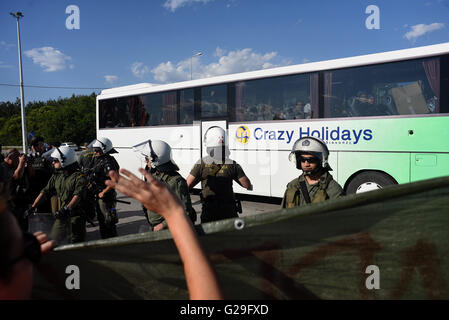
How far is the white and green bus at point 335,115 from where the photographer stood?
6.47m

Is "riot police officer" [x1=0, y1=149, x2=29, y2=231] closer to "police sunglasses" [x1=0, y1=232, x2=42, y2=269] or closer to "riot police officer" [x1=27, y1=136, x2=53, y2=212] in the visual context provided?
"riot police officer" [x1=27, y1=136, x2=53, y2=212]

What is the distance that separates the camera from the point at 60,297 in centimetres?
149

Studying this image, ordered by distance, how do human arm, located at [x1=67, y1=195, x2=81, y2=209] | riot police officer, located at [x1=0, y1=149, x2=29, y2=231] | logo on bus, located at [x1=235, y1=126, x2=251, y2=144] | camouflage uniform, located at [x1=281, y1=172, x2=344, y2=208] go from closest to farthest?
camouflage uniform, located at [x1=281, y1=172, x2=344, y2=208] < human arm, located at [x1=67, y1=195, x2=81, y2=209] < riot police officer, located at [x1=0, y1=149, x2=29, y2=231] < logo on bus, located at [x1=235, y1=126, x2=251, y2=144]

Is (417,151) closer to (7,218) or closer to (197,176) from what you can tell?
(197,176)

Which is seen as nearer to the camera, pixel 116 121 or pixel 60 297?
pixel 60 297

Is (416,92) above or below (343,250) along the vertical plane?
above

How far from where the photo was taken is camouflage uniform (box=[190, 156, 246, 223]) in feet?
11.9

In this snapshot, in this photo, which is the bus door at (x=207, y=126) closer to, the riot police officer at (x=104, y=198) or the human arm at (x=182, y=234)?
the riot police officer at (x=104, y=198)

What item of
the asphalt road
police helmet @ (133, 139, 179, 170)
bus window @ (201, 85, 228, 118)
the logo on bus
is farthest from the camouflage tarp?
bus window @ (201, 85, 228, 118)

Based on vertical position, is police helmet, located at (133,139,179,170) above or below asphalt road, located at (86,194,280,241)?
above

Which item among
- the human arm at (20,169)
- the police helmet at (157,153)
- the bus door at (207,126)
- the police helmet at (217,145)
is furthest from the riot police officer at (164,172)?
the bus door at (207,126)

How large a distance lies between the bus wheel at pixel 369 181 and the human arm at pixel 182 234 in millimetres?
6570

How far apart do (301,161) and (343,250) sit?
170 cm
